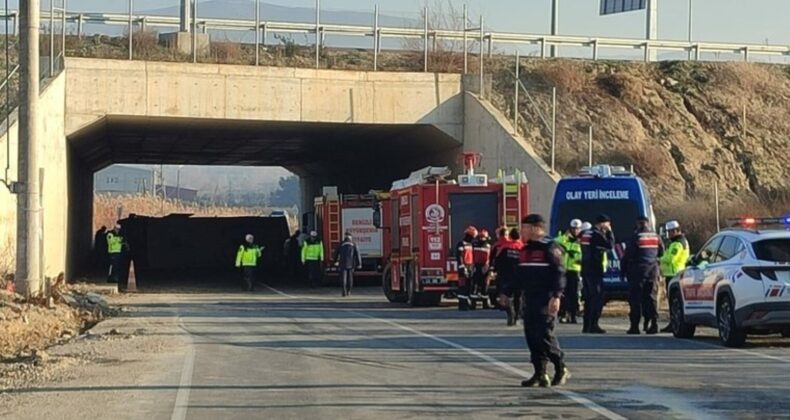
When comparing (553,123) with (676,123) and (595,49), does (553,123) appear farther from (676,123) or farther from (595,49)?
(595,49)

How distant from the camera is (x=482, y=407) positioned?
11.9m

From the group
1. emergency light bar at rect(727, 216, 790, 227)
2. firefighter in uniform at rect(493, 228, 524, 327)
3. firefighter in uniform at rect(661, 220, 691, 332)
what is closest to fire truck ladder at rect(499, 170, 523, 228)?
firefighter in uniform at rect(493, 228, 524, 327)

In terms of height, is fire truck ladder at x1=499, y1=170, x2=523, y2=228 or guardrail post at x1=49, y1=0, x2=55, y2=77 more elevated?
guardrail post at x1=49, y1=0, x2=55, y2=77

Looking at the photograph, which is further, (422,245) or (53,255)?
(53,255)

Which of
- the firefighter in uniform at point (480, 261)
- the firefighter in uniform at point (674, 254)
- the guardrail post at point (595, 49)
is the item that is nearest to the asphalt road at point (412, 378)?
the firefighter in uniform at point (674, 254)

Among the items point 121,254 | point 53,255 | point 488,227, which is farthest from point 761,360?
point 121,254

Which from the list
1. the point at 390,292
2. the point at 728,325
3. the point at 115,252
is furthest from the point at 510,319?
the point at 115,252

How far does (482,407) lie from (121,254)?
28.6 m

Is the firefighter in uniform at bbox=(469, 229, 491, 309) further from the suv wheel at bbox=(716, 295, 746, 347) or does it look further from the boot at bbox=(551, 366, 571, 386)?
the boot at bbox=(551, 366, 571, 386)

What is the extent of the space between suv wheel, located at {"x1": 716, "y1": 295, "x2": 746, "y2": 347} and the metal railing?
2382cm

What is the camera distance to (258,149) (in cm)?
4944

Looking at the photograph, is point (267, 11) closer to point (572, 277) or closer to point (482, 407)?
point (572, 277)

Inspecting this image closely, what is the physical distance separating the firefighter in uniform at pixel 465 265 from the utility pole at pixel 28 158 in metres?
8.70

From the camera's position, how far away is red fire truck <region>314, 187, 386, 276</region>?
39688 millimetres
